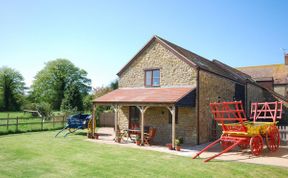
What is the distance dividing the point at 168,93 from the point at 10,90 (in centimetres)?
5604

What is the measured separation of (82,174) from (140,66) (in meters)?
11.7

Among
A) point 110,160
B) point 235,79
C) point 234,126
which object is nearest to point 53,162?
point 110,160

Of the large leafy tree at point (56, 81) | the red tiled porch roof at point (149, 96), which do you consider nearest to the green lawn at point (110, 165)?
the red tiled porch roof at point (149, 96)

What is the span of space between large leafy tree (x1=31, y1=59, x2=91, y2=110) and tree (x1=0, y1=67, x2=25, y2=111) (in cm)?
417

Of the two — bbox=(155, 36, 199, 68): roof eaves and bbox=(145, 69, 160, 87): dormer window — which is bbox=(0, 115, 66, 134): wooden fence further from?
bbox=(155, 36, 199, 68): roof eaves

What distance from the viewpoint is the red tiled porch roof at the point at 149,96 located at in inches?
549

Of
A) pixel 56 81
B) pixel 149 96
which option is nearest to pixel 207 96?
pixel 149 96

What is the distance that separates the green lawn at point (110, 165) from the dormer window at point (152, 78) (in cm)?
667

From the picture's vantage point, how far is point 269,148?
1288cm

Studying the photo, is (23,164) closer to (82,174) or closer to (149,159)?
(82,174)

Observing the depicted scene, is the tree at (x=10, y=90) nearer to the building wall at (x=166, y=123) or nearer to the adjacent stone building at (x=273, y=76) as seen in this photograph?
the building wall at (x=166, y=123)

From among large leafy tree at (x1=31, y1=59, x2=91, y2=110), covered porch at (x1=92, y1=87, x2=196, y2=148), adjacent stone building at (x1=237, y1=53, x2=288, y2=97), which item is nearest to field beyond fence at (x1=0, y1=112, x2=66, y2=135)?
covered porch at (x1=92, y1=87, x2=196, y2=148)

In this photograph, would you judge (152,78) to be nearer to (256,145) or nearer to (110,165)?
(256,145)

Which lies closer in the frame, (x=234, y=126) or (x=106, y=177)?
(x=106, y=177)
